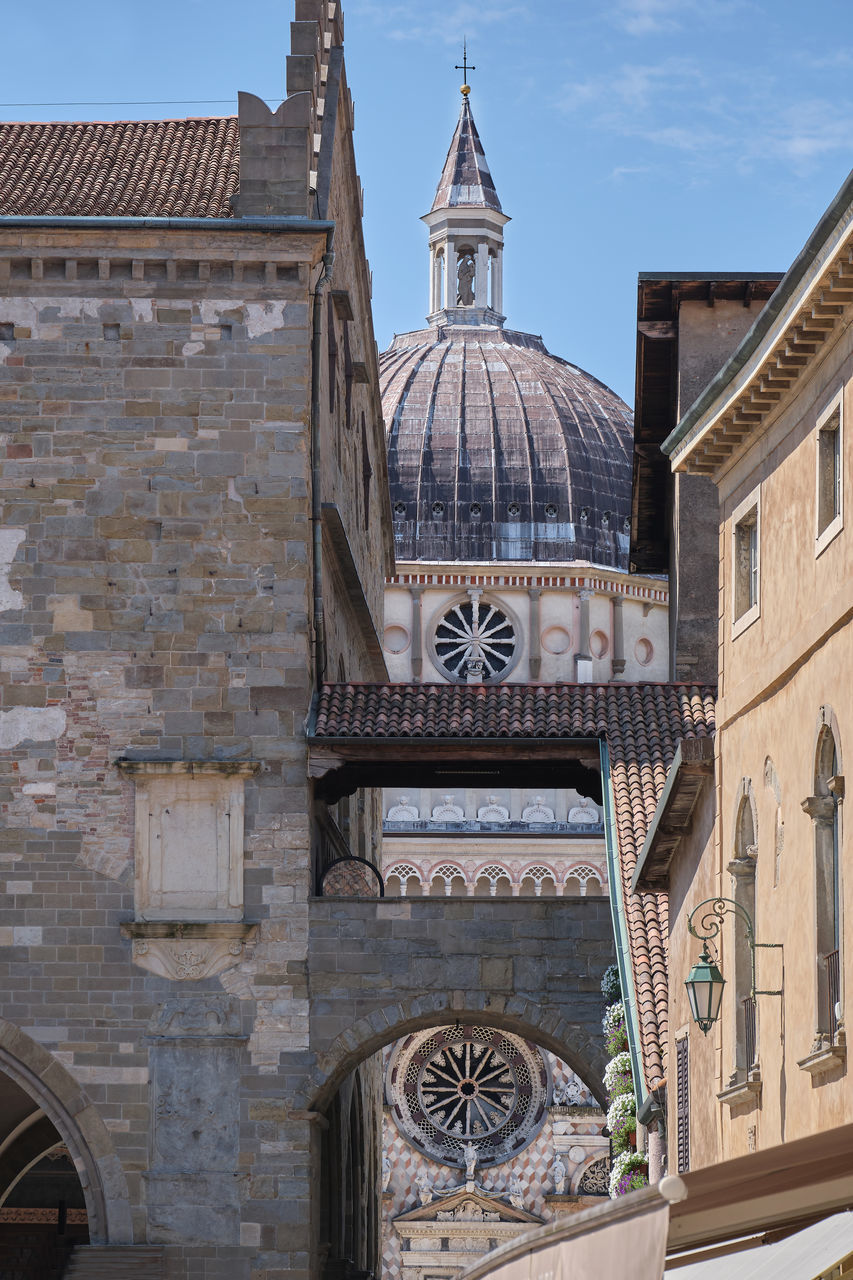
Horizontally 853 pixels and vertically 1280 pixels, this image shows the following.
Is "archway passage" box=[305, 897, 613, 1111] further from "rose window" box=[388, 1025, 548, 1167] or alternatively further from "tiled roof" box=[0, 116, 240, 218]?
"rose window" box=[388, 1025, 548, 1167]

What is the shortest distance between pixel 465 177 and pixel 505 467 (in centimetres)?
1701

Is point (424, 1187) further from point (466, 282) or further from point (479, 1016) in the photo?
point (466, 282)

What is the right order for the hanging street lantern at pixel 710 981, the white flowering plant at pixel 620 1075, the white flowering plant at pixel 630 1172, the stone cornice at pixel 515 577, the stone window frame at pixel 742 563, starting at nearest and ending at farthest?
the hanging street lantern at pixel 710 981 < the stone window frame at pixel 742 563 < the white flowering plant at pixel 630 1172 < the white flowering plant at pixel 620 1075 < the stone cornice at pixel 515 577

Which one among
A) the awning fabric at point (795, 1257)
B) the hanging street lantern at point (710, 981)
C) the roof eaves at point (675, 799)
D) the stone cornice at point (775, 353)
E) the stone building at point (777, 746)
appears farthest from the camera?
the roof eaves at point (675, 799)

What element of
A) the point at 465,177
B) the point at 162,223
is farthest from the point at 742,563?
the point at 465,177

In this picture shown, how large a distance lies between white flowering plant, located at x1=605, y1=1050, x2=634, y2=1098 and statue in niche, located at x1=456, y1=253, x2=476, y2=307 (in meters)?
64.4

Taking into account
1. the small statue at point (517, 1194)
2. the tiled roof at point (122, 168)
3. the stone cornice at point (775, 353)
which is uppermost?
A: the tiled roof at point (122, 168)

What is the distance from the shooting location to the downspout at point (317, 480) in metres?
26.0

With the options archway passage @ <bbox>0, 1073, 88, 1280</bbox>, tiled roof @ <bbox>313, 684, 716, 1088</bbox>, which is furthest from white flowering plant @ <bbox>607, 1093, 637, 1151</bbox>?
archway passage @ <bbox>0, 1073, 88, 1280</bbox>

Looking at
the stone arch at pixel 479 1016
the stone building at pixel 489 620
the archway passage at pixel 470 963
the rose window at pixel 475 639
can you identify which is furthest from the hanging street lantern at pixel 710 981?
the rose window at pixel 475 639

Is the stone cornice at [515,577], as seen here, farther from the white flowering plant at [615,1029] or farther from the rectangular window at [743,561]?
the rectangular window at [743,561]

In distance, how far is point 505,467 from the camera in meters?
73.9

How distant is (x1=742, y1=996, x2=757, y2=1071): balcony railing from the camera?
15.8 m

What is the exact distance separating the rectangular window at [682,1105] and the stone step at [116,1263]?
23.4 ft
